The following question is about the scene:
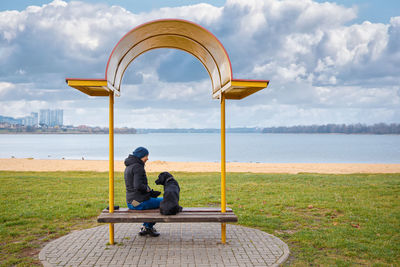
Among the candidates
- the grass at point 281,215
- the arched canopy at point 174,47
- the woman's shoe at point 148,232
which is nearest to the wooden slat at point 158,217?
the woman's shoe at point 148,232

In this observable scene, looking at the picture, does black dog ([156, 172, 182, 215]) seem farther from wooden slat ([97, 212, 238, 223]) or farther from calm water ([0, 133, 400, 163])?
calm water ([0, 133, 400, 163])

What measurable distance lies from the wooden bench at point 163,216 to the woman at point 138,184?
0.41 feet

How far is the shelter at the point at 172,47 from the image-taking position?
215 inches

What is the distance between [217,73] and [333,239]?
3709mm

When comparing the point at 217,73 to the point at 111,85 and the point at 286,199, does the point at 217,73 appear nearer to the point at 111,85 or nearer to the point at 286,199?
the point at 111,85

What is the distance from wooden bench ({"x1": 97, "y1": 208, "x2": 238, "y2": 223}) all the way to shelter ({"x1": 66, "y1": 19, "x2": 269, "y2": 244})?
0.83 feet

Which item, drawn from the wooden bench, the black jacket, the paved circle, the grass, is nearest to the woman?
the black jacket

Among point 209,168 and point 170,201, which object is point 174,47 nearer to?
point 170,201

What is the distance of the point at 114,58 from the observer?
221 inches

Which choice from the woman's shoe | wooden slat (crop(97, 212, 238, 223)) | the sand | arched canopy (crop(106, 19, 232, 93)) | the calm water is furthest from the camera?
the calm water

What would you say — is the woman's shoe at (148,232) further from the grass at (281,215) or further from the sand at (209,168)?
the sand at (209,168)

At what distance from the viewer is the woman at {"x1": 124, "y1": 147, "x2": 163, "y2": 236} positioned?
18.3ft

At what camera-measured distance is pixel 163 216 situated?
548cm

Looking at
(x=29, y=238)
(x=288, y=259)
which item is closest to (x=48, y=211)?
(x=29, y=238)
